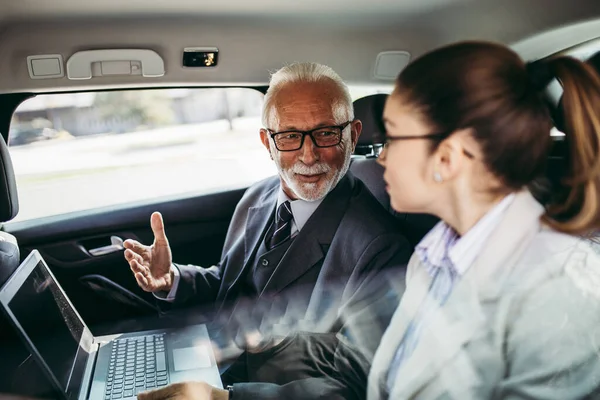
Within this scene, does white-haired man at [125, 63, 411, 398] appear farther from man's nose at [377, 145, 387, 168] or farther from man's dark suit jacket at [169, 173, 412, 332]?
man's nose at [377, 145, 387, 168]

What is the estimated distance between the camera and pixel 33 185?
1.74m

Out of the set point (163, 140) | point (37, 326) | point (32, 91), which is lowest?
point (37, 326)

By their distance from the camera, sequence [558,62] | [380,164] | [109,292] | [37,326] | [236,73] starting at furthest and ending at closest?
[109,292]
[236,73]
[37,326]
[380,164]
[558,62]

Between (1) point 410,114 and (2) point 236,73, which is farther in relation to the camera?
(2) point 236,73

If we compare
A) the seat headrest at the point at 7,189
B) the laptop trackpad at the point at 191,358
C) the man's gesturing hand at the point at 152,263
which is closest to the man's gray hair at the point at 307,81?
the man's gesturing hand at the point at 152,263

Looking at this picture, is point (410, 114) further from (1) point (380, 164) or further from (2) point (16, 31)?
(2) point (16, 31)

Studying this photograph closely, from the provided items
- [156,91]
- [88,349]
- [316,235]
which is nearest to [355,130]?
[316,235]

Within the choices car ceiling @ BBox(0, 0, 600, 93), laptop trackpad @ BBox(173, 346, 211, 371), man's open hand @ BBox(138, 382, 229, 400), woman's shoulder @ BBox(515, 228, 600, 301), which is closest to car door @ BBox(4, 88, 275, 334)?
car ceiling @ BBox(0, 0, 600, 93)

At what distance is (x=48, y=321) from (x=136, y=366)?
0.26 meters

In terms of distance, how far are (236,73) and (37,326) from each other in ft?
2.88

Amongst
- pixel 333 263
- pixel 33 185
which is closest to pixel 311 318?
pixel 333 263

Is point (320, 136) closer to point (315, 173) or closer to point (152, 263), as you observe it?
point (315, 173)

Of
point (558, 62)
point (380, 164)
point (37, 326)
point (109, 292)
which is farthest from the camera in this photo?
point (109, 292)

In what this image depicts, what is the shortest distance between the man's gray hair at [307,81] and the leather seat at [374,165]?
0.15 ft
